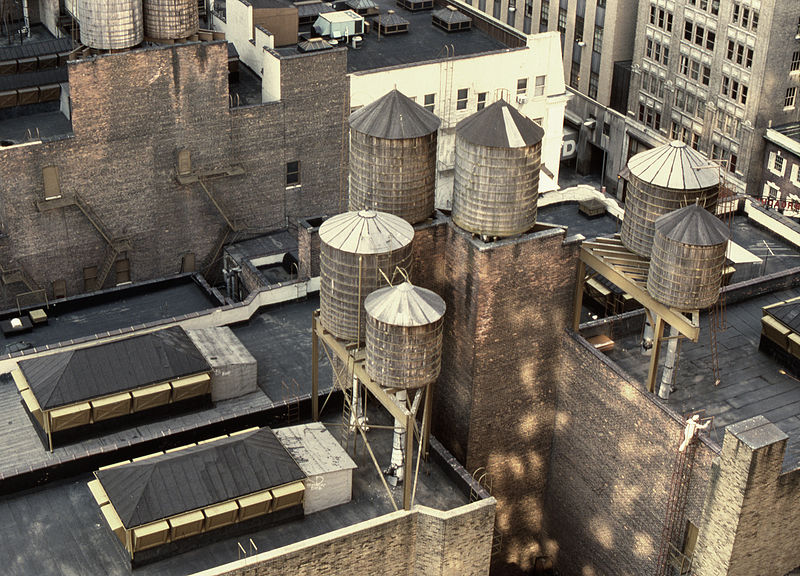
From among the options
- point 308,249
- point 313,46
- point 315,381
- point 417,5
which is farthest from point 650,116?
point 315,381

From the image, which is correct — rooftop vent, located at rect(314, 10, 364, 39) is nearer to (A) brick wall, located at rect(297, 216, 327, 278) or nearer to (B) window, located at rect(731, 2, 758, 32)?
(A) brick wall, located at rect(297, 216, 327, 278)

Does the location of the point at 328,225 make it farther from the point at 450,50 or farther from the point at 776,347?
the point at 450,50

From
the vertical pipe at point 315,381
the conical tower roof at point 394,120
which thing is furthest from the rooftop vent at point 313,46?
the vertical pipe at point 315,381

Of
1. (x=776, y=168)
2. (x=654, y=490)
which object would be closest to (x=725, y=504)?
(x=654, y=490)

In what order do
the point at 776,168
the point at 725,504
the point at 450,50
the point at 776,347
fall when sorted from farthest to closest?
the point at 776,168 → the point at 450,50 → the point at 776,347 → the point at 725,504

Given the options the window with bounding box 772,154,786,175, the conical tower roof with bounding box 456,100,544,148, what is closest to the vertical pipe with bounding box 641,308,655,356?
the conical tower roof with bounding box 456,100,544,148

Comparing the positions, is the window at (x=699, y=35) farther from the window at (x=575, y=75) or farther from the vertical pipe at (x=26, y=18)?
the vertical pipe at (x=26, y=18)
